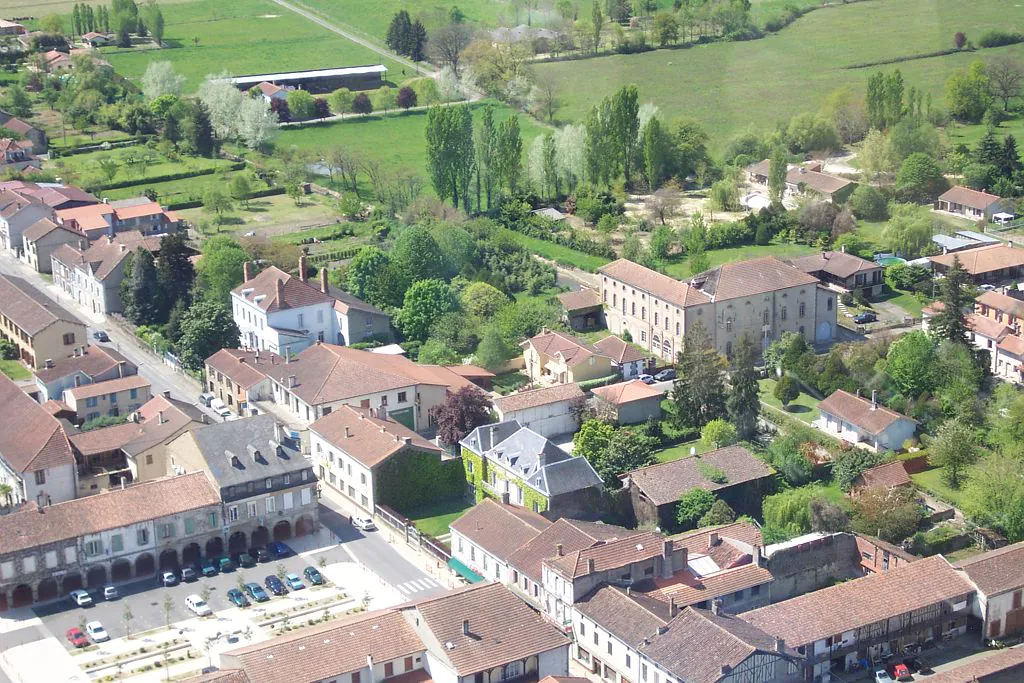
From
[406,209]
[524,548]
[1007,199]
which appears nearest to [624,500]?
[524,548]

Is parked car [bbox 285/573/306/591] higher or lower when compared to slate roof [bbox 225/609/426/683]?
lower

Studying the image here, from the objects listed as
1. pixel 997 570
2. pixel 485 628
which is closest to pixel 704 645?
pixel 485 628

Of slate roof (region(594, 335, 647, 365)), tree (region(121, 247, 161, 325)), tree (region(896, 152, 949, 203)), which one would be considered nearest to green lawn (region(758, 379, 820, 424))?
slate roof (region(594, 335, 647, 365))

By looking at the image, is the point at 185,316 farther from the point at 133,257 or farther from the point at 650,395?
the point at 650,395

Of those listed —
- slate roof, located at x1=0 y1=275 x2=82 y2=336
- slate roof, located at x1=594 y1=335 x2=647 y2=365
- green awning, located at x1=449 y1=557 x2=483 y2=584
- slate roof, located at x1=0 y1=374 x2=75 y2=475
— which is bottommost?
green awning, located at x1=449 y1=557 x2=483 y2=584

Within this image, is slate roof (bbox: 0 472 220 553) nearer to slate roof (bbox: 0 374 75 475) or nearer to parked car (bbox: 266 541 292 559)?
parked car (bbox: 266 541 292 559)

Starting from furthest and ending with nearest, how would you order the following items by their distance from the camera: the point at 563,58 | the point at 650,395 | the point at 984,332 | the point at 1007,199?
1. the point at 563,58
2. the point at 1007,199
3. the point at 984,332
4. the point at 650,395
